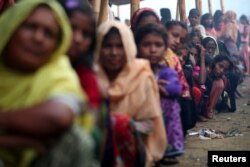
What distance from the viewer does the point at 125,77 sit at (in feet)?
9.45

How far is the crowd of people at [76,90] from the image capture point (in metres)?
1.62

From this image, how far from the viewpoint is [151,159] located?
10.7 feet

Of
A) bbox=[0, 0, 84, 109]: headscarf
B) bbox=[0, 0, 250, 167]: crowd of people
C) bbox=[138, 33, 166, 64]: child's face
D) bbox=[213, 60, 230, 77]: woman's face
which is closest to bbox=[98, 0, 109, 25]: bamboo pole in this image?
bbox=[0, 0, 250, 167]: crowd of people

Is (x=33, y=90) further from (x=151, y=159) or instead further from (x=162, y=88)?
(x=162, y=88)

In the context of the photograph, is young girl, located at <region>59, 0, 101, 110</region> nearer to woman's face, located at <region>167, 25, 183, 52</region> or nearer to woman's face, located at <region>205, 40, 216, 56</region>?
woman's face, located at <region>167, 25, 183, 52</region>

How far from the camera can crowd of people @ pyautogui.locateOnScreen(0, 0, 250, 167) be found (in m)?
1.62

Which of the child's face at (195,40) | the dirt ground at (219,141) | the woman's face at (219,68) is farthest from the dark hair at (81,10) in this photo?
the woman's face at (219,68)

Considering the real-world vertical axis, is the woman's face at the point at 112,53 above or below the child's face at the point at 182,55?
above

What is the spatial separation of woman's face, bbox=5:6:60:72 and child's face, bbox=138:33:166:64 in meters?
1.92

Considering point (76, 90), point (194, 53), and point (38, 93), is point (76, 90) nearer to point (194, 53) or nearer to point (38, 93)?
point (38, 93)

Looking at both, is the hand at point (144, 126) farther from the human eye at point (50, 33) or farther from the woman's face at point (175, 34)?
the woman's face at point (175, 34)

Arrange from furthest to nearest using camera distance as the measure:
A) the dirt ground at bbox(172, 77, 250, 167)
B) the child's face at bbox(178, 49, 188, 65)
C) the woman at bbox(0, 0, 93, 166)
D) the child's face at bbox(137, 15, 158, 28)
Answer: the child's face at bbox(178, 49, 188, 65) → the dirt ground at bbox(172, 77, 250, 167) → the child's face at bbox(137, 15, 158, 28) → the woman at bbox(0, 0, 93, 166)

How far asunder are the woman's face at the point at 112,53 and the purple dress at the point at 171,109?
0.84 meters

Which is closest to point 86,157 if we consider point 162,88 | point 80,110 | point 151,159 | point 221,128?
point 80,110
